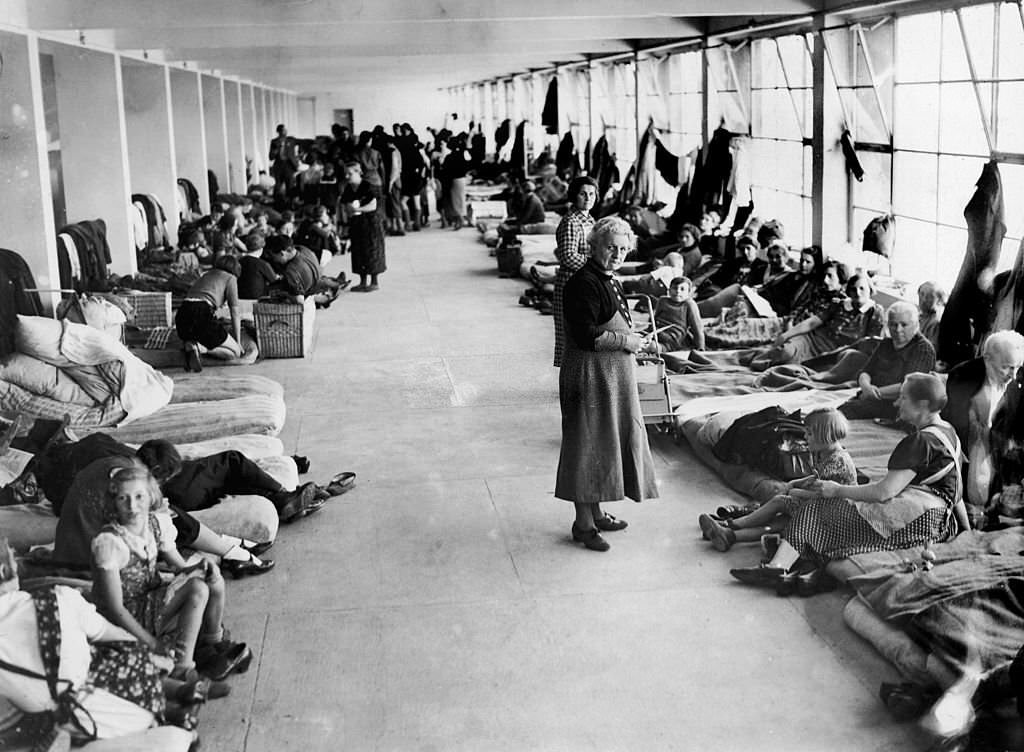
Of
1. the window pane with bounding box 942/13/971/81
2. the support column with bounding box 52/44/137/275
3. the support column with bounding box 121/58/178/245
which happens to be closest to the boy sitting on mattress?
the window pane with bounding box 942/13/971/81

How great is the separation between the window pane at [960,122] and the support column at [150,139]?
1027 cm

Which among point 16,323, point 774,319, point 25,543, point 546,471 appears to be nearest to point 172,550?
point 25,543

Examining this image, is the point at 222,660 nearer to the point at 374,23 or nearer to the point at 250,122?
the point at 374,23

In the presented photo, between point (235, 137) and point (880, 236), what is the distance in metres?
18.3

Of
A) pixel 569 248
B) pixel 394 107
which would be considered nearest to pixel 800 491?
pixel 569 248

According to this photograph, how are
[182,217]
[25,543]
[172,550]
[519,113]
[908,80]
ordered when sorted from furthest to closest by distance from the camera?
[519,113], [182,217], [908,80], [25,543], [172,550]

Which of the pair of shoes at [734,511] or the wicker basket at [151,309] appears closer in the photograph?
the pair of shoes at [734,511]

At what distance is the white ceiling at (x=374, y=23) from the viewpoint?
11039 mm

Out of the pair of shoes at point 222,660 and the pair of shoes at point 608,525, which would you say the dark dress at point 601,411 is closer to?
the pair of shoes at point 608,525

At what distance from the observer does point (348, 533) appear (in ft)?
21.5

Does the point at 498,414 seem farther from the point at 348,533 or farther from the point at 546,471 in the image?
the point at 348,533

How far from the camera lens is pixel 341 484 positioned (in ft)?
23.7

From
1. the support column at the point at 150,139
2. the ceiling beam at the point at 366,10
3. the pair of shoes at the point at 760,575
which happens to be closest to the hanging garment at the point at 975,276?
the pair of shoes at the point at 760,575

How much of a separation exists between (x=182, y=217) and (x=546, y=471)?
11.8 meters
